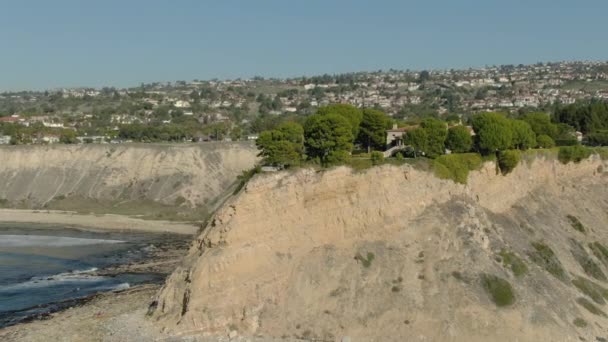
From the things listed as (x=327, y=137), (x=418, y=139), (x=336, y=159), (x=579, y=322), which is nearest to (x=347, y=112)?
(x=418, y=139)

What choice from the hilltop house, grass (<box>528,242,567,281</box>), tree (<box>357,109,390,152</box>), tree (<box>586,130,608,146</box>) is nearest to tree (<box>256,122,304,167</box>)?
tree (<box>357,109,390,152</box>)

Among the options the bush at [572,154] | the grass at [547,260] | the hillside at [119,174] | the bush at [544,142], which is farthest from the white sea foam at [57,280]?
the hillside at [119,174]

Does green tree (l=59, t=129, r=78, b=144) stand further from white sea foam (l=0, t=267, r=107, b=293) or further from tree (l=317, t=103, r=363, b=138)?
tree (l=317, t=103, r=363, b=138)

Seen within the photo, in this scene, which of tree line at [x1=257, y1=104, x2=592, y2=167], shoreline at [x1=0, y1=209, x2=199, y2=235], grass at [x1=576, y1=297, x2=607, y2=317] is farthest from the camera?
shoreline at [x1=0, y1=209, x2=199, y2=235]

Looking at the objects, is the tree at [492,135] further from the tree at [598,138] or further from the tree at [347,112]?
the tree at [598,138]

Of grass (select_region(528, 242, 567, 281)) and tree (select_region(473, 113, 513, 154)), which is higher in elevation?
tree (select_region(473, 113, 513, 154))

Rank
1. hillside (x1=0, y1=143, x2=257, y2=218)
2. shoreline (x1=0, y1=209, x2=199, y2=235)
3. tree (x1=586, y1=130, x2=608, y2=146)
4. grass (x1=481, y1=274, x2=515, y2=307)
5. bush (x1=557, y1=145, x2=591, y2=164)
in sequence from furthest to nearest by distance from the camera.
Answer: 1. hillside (x1=0, y1=143, x2=257, y2=218)
2. shoreline (x1=0, y1=209, x2=199, y2=235)
3. tree (x1=586, y1=130, x2=608, y2=146)
4. bush (x1=557, y1=145, x2=591, y2=164)
5. grass (x1=481, y1=274, x2=515, y2=307)

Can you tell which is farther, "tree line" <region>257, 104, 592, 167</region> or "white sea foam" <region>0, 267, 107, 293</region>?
"white sea foam" <region>0, 267, 107, 293</region>

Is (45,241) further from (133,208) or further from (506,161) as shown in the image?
(506,161)
